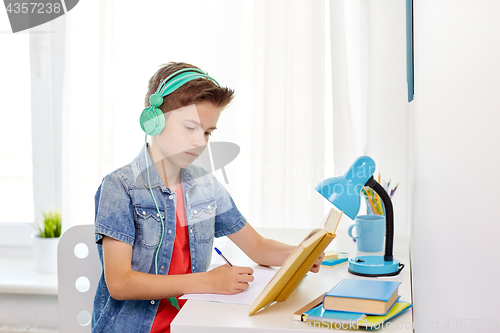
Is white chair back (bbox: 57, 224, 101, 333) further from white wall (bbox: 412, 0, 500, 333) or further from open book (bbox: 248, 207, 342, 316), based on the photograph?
white wall (bbox: 412, 0, 500, 333)

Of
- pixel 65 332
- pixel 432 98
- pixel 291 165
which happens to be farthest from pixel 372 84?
pixel 65 332

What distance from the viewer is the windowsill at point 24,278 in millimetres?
1517

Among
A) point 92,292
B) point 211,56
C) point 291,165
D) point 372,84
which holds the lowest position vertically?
point 92,292

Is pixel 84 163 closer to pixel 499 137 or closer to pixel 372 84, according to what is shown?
pixel 372 84

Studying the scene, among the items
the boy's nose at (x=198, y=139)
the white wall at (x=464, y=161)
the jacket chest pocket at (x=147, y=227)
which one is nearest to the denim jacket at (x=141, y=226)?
the jacket chest pocket at (x=147, y=227)

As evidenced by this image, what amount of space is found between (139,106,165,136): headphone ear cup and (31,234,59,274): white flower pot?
34.4 inches

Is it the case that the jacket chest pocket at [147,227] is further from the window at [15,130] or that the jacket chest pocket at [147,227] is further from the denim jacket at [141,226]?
the window at [15,130]

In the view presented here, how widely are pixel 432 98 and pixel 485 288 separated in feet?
0.78

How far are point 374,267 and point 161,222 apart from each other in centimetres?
43

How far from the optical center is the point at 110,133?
1.57m

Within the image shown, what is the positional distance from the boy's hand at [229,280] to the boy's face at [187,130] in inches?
11.1

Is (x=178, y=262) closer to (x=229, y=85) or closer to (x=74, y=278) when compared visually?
(x=74, y=278)

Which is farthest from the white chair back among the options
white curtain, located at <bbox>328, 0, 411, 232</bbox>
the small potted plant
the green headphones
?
white curtain, located at <bbox>328, 0, 411, 232</bbox>

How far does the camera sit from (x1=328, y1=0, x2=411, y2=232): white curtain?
1.37m
